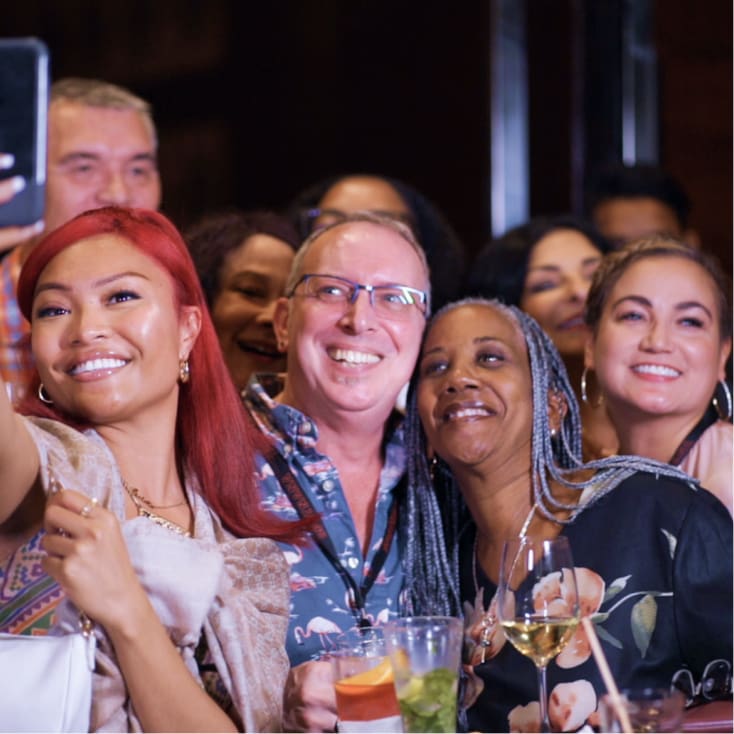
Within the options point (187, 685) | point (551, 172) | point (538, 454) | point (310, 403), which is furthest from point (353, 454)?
point (551, 172)

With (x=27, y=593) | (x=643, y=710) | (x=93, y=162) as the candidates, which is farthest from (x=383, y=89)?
(x=643, y=710)

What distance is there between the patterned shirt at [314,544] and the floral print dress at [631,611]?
9.5 inches

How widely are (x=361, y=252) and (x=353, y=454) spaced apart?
46 centimetres

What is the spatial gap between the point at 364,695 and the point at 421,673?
155mm

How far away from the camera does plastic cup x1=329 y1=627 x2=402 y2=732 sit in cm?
236

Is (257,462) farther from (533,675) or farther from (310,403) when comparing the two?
(533,675)

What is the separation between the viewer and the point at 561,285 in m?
4.46

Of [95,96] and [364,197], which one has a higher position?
[95,96]

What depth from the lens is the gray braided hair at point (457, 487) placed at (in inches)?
121

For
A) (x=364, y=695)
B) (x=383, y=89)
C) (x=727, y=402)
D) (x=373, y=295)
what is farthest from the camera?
(x=383, y=89)

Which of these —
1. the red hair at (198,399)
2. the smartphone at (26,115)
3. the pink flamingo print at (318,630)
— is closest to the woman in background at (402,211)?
the red hair at (198,399)

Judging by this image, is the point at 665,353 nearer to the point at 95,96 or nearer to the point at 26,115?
the point at 26,115

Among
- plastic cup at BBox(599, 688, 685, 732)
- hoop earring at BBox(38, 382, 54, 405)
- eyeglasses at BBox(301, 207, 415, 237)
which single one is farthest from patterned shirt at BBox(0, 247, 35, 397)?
plastic cup at BBox(599, 688, 685, 732)

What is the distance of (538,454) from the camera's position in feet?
10.5
